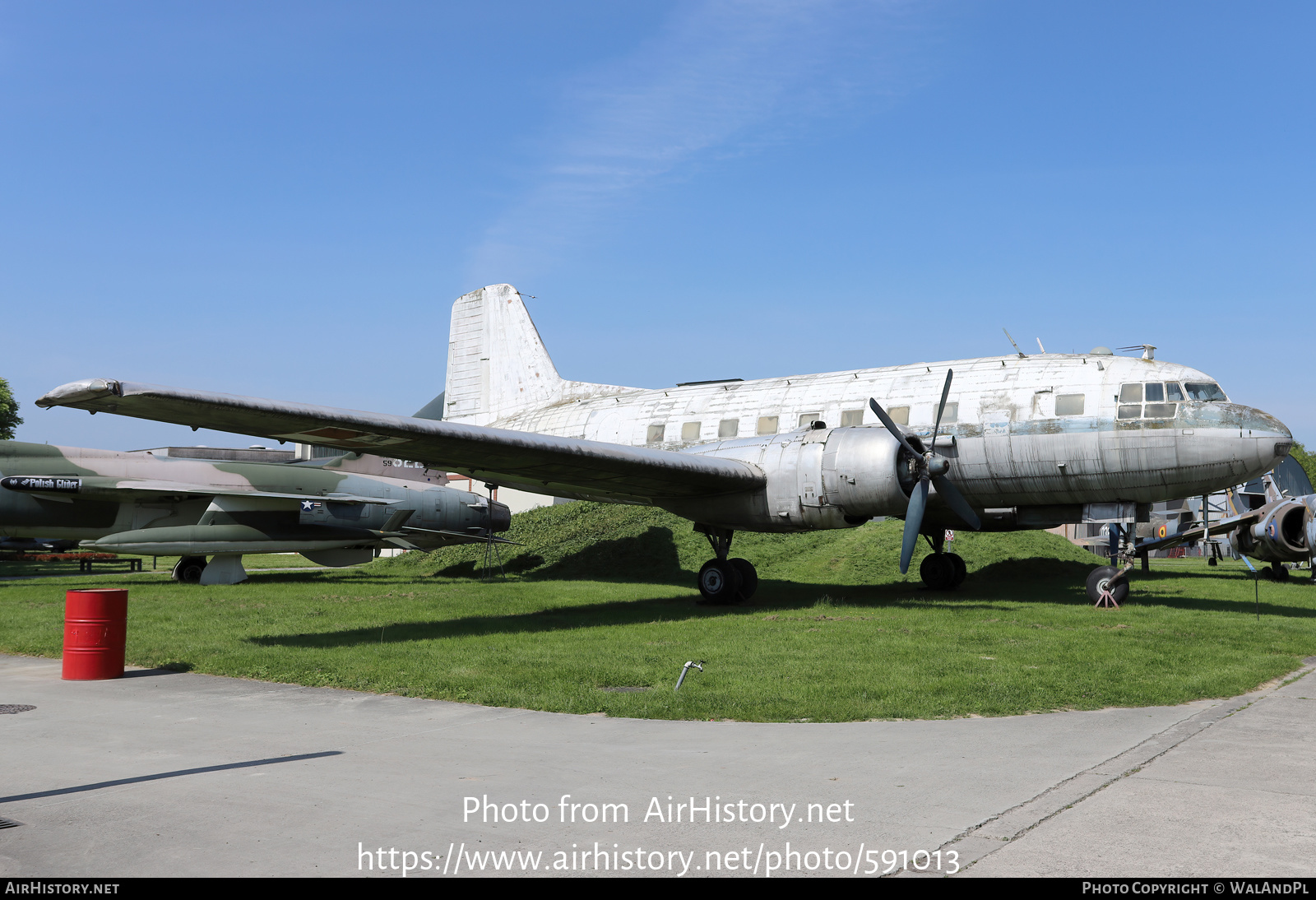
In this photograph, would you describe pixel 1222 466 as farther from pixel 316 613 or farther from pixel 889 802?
pixel 316 613

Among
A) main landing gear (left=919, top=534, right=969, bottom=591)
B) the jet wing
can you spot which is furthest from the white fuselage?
the jet wing

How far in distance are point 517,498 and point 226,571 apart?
20218 millimetres

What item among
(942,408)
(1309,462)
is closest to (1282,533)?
(942,408)

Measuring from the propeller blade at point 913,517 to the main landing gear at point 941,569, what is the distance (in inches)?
232

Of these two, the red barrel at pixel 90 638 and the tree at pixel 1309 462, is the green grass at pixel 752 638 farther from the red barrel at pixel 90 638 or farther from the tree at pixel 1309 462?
the tree at pixel 1309 462

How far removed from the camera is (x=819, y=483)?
1627cm

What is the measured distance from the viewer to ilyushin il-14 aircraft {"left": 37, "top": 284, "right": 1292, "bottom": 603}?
1577 centimetres

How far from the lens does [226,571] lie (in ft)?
83.7

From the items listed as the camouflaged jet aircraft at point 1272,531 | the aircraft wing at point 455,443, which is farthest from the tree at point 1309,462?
the aircraft wing at point 455,443

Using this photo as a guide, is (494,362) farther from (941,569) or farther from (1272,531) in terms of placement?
(1272,531)

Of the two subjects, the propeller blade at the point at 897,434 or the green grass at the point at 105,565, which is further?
the green grass at the point at 105,565

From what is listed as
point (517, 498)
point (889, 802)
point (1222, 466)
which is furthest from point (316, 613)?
point (517, 498)

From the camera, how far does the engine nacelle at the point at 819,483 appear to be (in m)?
15.8

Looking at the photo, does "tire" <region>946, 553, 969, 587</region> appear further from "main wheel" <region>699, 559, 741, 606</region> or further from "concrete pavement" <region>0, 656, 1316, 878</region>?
"concrete pavement" <region>0, 656, 1316, 878</region>
